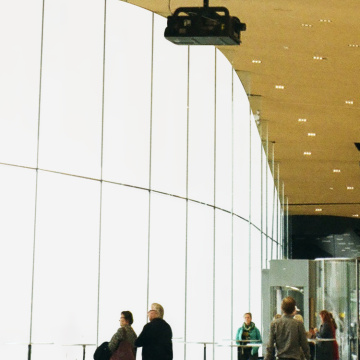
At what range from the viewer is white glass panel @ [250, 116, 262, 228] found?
72.3 ft

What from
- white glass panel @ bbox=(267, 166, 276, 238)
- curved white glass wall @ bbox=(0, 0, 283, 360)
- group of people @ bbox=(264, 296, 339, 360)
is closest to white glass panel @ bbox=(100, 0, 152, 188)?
curved white glass wall @ bbox=(0, 0, 283, 360)

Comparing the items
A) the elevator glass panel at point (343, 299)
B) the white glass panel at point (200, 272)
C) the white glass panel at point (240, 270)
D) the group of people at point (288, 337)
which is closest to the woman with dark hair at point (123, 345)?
the group of people at point (288, 337)

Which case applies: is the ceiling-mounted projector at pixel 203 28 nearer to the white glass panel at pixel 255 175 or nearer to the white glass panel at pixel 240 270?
the white glass panel at pixel 240 270

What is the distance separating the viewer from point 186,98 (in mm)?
16625

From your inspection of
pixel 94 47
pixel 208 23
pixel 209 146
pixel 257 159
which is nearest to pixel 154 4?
pixel 94 47

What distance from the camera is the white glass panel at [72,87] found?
530 inches

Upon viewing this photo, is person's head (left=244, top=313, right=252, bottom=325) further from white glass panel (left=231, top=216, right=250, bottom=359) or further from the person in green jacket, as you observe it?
white glass panel (left=231, top=216, right=250, bottom=359)

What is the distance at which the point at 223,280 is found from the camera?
60.1 ft

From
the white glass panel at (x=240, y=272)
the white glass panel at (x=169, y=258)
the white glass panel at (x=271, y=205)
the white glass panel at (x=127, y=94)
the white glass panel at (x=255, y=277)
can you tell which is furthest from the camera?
the white glass panel at (x=271, y=205)

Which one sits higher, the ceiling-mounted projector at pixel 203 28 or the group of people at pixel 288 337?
the ceiling-mounted projector at pixel 203 28

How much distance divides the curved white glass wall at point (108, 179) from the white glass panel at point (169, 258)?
0.03 m

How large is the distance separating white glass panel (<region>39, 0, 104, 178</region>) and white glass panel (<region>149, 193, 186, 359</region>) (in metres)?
1.90

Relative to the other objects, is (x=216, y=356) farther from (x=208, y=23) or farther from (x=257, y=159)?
(x=208, y=23)

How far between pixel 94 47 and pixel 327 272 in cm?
513
